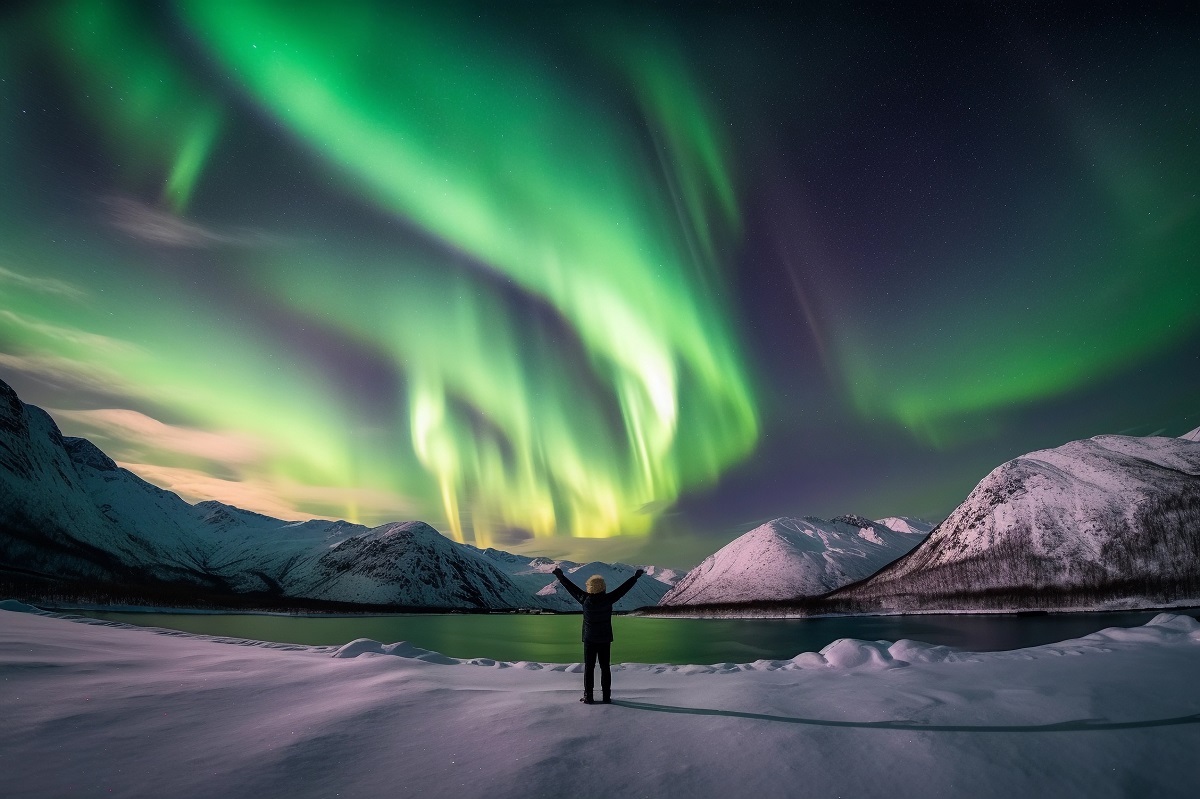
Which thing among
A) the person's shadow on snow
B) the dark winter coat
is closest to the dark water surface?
the person's shadow on snow

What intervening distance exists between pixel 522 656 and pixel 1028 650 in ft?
164

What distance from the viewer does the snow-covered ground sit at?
26.0 feet

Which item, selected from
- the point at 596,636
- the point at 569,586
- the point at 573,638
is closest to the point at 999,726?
the point at 596,636

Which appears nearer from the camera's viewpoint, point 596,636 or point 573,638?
point 596,636

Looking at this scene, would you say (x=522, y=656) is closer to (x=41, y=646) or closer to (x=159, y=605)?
(x=41, y=646)

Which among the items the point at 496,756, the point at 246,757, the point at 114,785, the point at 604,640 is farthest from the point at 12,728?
the point at 604,640

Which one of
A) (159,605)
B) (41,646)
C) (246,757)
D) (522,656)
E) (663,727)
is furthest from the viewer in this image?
(159,605)

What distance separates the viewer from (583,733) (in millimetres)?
10039

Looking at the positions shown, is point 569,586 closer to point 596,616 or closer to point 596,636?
point 596,616

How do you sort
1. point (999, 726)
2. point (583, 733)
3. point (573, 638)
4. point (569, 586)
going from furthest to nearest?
point (573, 638) → point (569, 586) → point (999, 726) → point (583, 733)

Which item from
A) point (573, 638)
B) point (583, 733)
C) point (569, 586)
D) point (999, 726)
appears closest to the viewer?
point (583, 733)

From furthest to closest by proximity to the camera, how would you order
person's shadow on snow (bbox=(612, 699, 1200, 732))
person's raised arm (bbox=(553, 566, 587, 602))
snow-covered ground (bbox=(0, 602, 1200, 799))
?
person's raised arm (bbox=(553, 566, 587, 602)) < person's shadow on snow (bbox=(612, 699, 1200, 732)) < snow-covered ground (bbox=(0, 602, 1200, 799))

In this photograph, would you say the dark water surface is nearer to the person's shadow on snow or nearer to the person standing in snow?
the person's shadow on snow

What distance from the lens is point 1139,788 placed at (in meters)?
8.06
